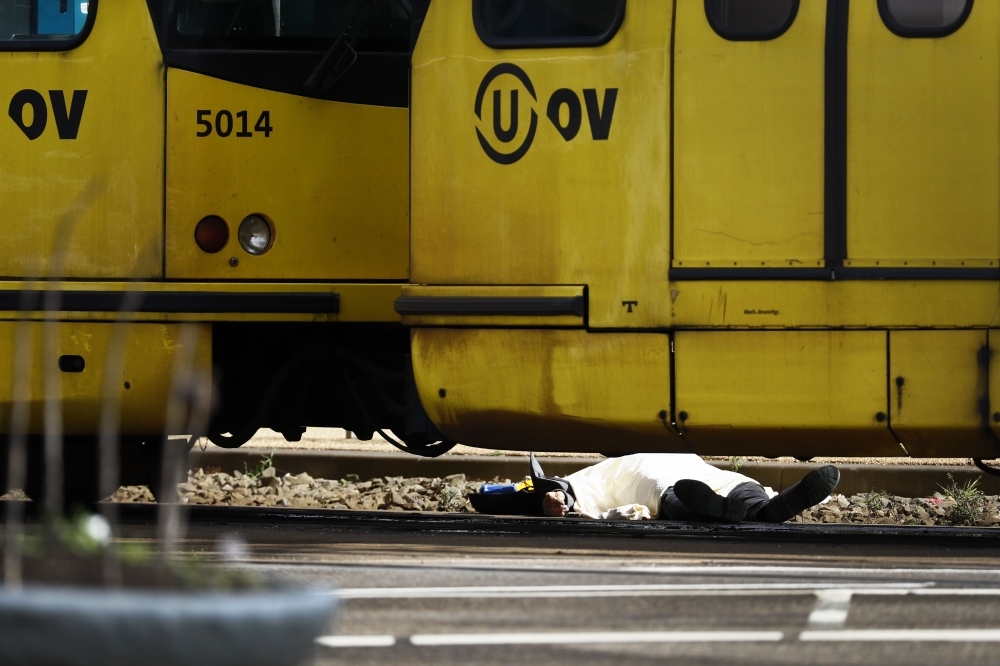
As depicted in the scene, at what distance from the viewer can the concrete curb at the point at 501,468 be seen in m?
8.66

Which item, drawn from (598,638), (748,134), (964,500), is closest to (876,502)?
(964,500)

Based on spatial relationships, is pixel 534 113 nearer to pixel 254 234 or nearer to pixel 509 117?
pixel 509 117

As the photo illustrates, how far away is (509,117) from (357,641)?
2.59 metres

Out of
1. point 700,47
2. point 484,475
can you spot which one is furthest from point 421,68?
point 484,475

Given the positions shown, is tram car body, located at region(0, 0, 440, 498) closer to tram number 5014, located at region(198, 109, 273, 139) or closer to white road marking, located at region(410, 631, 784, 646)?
tram number 5014, located at region(198, 109, 273, 139)

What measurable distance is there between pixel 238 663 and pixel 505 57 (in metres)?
3.63

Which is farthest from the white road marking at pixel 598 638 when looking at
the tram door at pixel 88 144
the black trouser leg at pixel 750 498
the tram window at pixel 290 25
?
the tram window at pixel 290 25

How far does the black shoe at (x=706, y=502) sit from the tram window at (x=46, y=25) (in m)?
3.44

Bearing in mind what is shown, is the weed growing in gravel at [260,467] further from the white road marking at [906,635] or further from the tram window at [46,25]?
the white road marking at [906,635]

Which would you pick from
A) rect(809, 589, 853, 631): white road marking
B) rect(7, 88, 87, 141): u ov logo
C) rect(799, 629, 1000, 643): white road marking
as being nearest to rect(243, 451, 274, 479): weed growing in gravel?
rect(7, 88, 87, 141): u ov logo

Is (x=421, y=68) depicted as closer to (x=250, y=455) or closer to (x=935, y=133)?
(x=935, y=133)

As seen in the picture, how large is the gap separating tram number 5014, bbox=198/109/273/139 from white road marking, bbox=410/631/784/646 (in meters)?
3.10

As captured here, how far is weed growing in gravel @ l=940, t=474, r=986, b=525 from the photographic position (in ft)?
23.7

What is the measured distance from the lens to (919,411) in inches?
196
